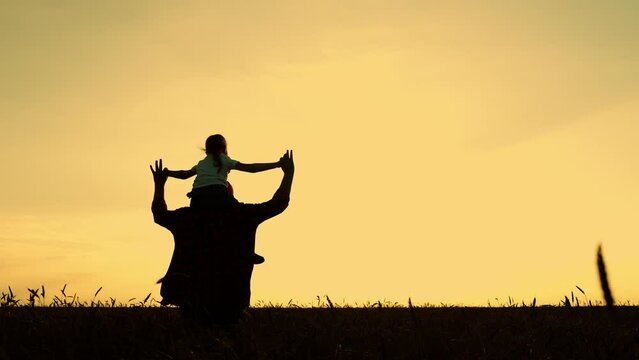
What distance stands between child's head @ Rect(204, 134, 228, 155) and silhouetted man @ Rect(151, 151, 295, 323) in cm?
71

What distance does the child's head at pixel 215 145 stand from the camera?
783 cm

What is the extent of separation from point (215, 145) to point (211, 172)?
386 millimetres

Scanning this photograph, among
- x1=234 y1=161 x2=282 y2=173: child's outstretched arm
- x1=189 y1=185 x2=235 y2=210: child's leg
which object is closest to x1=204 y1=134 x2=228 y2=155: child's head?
x1=234 y1=161 x2=282 y2=173: child's outstretched arm

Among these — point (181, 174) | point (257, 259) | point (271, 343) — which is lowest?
point (271, 343)

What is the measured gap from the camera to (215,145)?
25.7 ft

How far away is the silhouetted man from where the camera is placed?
749 cm

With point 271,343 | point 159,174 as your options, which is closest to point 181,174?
point 159,174

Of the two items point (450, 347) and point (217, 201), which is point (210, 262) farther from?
point (450, 347)

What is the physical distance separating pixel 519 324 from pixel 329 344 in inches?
142

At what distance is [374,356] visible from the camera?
4.93 metres

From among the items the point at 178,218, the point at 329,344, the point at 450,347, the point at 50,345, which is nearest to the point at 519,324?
the point at 450,347

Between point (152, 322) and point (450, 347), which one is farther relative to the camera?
point (152, 322)

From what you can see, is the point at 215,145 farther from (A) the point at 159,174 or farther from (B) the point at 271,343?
(B) the point at 271,343

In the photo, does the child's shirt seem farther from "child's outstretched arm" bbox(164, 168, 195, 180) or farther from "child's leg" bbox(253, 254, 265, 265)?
"child's leg" bbox(253, 254, 265, 265)
